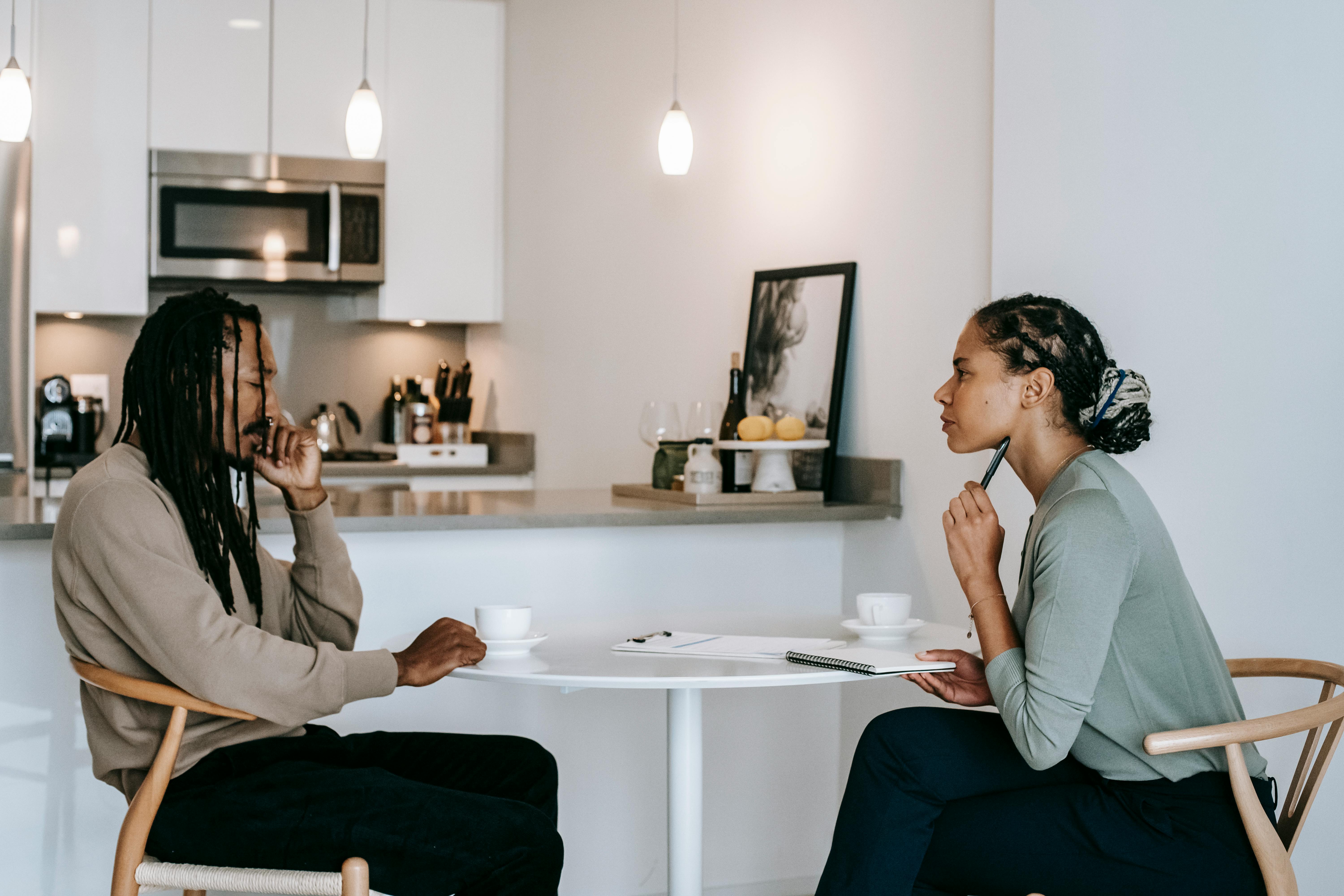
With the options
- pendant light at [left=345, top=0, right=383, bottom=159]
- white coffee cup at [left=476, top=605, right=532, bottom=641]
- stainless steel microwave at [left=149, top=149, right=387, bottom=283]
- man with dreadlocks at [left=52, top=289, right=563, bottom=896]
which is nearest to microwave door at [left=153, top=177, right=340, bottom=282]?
stainless steel microwave at [left=149, top=149, right=387, bottom=283]

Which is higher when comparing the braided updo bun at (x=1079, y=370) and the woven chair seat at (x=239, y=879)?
the braided updo bun at (x=1079, y=370)

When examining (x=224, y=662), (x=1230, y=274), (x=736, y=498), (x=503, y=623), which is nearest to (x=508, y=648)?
(x=503, y=623)

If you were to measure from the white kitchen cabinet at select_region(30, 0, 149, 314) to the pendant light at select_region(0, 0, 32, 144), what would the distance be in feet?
4.85

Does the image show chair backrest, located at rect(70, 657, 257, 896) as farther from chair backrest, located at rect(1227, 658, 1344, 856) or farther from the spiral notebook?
chair backrest, located at rect(1227, 658, 1344, 856)

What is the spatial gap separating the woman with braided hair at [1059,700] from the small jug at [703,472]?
1.19 metres

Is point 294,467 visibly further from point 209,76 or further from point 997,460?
point 209,76

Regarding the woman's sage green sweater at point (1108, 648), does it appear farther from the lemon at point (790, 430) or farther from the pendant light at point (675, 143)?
the pendant light at point (675, 143)

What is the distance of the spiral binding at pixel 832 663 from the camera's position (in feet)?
5.28

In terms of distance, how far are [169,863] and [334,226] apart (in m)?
3.30

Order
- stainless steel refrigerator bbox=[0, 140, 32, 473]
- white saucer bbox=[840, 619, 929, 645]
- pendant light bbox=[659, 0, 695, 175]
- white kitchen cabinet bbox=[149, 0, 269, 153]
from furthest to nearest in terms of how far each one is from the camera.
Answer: white kitchen cabinet bbox=[149, 0, 269, 153] → stainless steel refrigerator bbox=[0, 140, 32, 473] → pendant light bbox=[659, 0, 695, 175] → white saucer bbox=[840, 619, 929, 645]

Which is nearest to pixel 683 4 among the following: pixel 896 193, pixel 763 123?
pixel 763 123

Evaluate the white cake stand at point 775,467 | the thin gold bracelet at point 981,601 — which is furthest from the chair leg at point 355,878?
the white cake stand at point 775,467

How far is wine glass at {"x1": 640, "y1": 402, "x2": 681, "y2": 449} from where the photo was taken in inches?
122

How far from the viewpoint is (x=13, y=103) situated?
9.42ft
